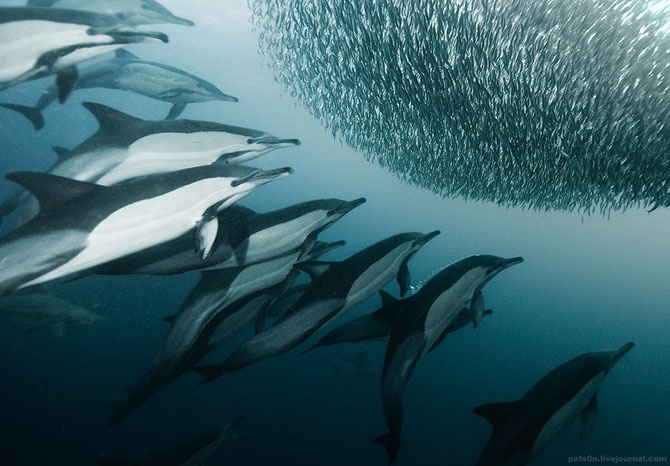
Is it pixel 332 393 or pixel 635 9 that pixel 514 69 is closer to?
pixel 635 9

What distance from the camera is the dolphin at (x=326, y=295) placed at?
2.22 m

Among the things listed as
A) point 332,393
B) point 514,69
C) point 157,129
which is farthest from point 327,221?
point 332,393

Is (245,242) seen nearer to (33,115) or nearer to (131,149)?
(131,149)

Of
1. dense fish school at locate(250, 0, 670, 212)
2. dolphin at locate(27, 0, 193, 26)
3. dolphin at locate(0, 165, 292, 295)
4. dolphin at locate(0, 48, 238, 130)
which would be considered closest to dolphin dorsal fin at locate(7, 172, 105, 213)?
dolphin at locate(0, 165, 292, 295)

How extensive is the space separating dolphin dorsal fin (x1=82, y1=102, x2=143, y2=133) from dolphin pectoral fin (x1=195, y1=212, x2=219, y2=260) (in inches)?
41.2

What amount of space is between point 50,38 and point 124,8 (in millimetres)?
3236

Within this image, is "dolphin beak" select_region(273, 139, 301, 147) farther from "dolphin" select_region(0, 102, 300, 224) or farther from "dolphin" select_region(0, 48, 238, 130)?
Answer: "dolphin" select_region(0, 48, 238, 130)

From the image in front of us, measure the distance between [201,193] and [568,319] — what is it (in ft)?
250

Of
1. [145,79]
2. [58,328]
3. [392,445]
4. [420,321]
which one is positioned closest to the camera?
[392,445]

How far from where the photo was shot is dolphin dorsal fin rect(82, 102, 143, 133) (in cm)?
237

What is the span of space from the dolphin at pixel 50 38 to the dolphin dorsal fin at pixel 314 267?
5.99ft

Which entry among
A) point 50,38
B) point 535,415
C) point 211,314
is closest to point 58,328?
point 211,314

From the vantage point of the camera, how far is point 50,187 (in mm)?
1675

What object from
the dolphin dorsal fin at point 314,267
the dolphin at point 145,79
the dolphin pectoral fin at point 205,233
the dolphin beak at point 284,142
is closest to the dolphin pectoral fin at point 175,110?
the dolphin at point 145,79
